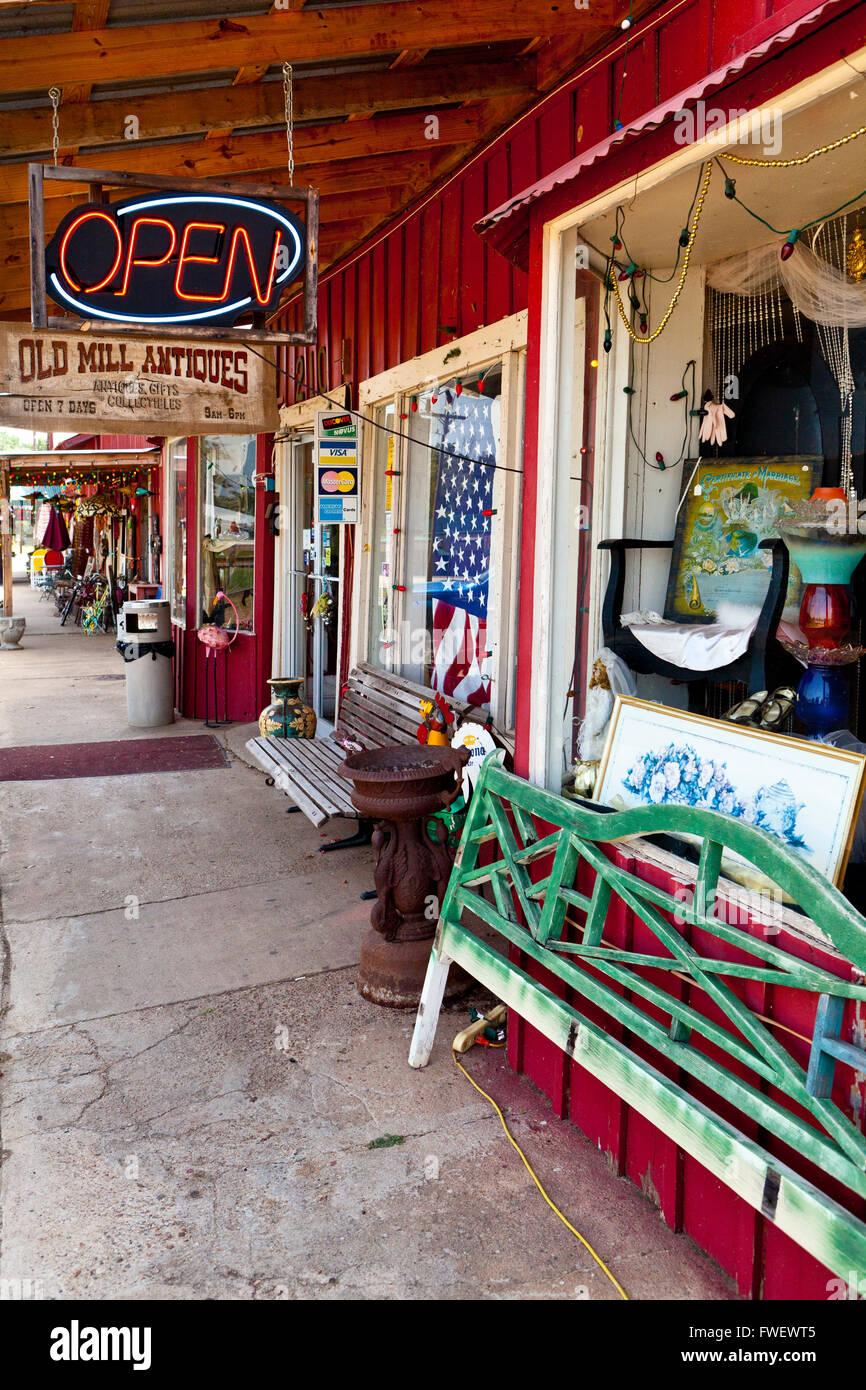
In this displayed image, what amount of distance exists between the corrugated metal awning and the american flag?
1.41 m

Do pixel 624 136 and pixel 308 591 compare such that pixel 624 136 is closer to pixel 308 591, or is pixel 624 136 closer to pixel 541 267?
pixel 541 267

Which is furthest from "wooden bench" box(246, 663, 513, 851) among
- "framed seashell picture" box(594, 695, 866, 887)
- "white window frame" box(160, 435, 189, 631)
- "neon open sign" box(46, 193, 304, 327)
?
"white window frame" box(160, 435, 189, 631)

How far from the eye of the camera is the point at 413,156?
5.12m

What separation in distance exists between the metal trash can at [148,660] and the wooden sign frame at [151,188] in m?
5.34

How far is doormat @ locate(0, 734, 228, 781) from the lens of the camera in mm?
7270

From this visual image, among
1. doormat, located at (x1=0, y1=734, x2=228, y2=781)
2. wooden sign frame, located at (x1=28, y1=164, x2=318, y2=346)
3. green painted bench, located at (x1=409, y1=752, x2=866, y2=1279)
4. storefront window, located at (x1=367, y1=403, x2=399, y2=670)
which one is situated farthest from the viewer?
doormat, located at (x1=0, y1=734, x2=228, y2=781)

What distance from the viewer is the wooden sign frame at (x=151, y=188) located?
3361 millimetres

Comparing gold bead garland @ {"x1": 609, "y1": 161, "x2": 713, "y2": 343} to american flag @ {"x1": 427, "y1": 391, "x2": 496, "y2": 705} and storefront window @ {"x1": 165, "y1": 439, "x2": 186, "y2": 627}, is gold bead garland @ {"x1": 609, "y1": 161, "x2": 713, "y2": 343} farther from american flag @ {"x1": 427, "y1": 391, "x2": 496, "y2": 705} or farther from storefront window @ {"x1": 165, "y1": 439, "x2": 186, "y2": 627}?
storefront window @ {"x1": 165, "y1": 439, "x2": 186, "y2": 627}

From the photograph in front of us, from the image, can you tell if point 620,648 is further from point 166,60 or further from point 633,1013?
point 166,60

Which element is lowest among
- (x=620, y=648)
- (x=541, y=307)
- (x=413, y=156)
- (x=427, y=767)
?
(x=427, y=767)

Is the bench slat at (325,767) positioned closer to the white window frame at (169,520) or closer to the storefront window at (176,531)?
the storefront window at (176,531)
